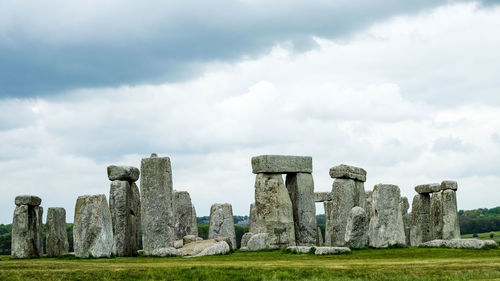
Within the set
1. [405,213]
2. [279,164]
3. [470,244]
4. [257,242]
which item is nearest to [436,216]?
[405,213]

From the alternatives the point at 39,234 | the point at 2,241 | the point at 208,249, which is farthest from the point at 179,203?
the point at 2,241

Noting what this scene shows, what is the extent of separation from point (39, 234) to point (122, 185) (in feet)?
20.2

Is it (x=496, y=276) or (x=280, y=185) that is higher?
(x=280, y=185)

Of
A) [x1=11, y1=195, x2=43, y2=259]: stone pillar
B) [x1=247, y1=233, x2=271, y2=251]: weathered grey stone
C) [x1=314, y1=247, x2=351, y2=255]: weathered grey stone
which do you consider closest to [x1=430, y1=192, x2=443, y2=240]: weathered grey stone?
[x1=247, y1=233, x2=271, y2=251]: weathered grey stone

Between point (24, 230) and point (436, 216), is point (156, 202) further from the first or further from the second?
point (436, 216)

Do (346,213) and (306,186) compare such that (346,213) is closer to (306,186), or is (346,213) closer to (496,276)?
(306,186)

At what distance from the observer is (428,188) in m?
33.7

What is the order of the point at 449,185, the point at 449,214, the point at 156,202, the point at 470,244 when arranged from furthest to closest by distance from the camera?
the point at 449,185, the point at 449,214, the point at 156,202, the point at 470,244

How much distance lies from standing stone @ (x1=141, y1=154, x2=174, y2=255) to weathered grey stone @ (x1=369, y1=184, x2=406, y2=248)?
291 inches

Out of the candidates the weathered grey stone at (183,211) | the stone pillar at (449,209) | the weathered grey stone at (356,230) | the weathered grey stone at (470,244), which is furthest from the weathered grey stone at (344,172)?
the weathered grey stone at (183,211)

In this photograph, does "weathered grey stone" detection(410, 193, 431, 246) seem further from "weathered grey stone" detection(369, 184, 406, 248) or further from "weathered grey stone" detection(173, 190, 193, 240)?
"weathered grey stone" detection(173, 190, 193, 240)

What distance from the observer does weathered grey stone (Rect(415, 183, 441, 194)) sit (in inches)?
1310

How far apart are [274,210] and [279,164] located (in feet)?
5.92

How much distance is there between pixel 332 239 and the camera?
1152 inches
